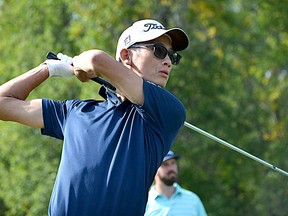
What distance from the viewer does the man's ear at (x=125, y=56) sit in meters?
5.22

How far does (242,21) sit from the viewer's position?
21.3 meters

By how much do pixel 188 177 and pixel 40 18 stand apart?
15.2ft

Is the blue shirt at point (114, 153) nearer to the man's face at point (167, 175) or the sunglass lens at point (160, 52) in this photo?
the sunglass lens at point (160, 52)

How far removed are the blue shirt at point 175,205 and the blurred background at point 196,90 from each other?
584 cm

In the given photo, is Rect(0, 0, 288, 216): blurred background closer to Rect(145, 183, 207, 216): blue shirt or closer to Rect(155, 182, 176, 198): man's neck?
Rect(155, 182, 176, 198): man's neck

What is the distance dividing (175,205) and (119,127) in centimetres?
531

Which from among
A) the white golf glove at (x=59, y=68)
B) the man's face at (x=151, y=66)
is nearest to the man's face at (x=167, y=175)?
the white golf glove at (x=59, y=68)

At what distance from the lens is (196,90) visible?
18016mm

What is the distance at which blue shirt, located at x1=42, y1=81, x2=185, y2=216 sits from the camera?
4.73 m

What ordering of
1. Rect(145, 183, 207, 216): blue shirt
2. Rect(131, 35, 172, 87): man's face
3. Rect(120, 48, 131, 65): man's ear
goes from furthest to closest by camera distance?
Rect(145, 183, 207, 216): blue shirt
Rect(120, 48, 131, 65): man's ear
Rect(131, 35, 172, 87): man's face

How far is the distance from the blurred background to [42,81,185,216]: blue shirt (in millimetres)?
10942

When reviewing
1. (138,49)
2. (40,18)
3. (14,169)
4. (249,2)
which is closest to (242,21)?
(249,2)

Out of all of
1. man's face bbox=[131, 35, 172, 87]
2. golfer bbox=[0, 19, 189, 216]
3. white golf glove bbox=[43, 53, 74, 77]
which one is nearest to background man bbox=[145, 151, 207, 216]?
white golf glove bbox=[43, 53, 74, 77]

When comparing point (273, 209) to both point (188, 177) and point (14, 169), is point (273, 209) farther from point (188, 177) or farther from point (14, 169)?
point (14, 169)
